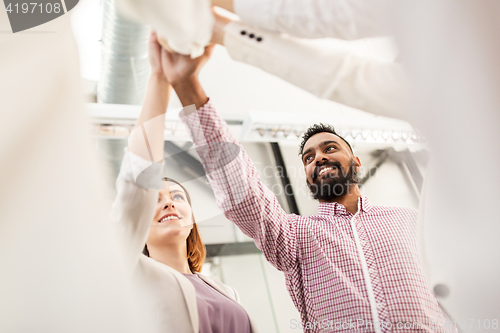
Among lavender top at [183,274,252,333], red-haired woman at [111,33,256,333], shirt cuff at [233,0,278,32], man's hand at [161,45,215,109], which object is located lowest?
lavender top at [183,274,252,333]

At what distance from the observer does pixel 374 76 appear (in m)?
0.76

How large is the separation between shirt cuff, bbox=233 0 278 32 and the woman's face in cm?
43

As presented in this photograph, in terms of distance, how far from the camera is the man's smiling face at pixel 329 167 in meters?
1.07

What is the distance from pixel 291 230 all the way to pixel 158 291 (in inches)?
15.6

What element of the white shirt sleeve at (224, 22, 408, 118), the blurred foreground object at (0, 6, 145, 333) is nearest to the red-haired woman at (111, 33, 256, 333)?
Result: the white shirt sleeve at (224, 22, 408, 118)

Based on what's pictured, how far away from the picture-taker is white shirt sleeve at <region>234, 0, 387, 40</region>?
74cm

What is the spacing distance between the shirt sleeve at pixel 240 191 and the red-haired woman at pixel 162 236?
0.09m

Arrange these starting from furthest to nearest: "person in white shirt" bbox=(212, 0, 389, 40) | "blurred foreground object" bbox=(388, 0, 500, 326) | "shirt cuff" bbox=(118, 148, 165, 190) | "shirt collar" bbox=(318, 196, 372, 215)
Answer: "shirt collar" bbox=(318, 196, 372, 215) < "shirt cuff" bbox=(118, 148, 165, 190) < "person in white shirt" bbox=(212, 0, 389, 40) < "blurred foreground object" bbox=(388, 0, 500, 326)

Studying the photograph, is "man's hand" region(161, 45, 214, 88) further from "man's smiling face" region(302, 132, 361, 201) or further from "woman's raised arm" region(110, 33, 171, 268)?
"man's smiling face" region(302, 132, 361, 201)

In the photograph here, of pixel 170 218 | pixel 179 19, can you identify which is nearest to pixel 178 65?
pixel 179 19

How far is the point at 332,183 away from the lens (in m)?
1.08

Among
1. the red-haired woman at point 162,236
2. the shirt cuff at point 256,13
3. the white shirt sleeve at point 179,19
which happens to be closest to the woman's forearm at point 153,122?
the red-haired woman at point 162,236

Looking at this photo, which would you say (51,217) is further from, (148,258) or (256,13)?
(256,13)

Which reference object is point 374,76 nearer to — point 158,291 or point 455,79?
point 455,79
